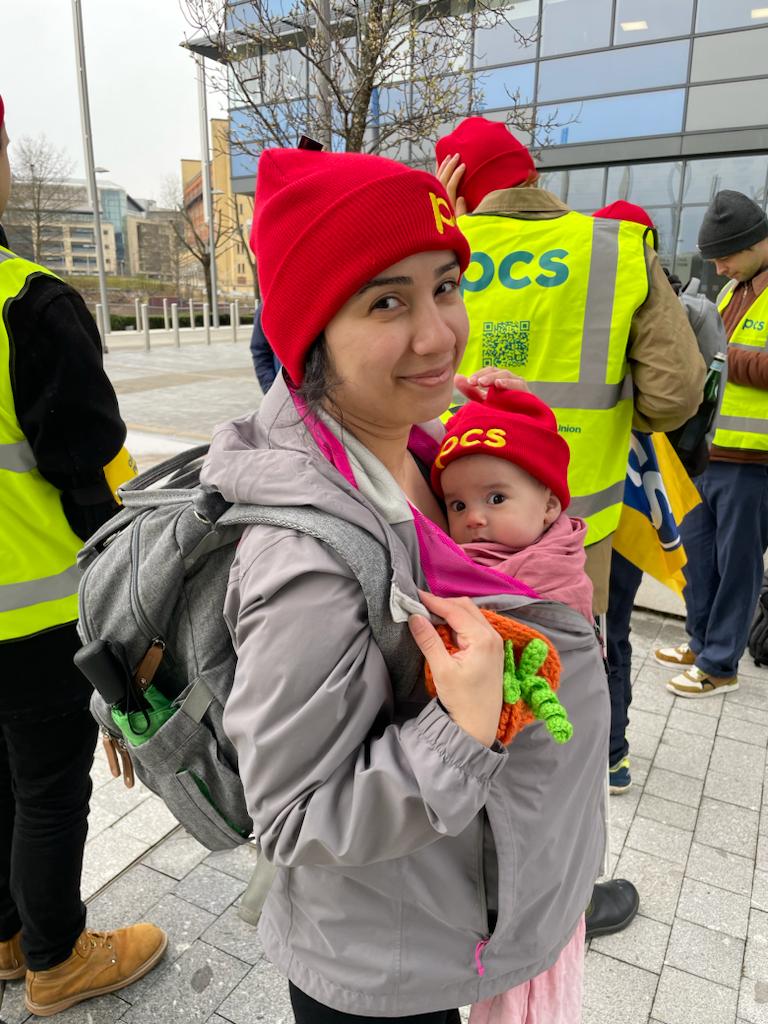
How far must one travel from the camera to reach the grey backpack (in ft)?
3.39

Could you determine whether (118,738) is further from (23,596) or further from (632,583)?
(632,583)

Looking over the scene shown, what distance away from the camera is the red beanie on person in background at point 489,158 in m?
2.40

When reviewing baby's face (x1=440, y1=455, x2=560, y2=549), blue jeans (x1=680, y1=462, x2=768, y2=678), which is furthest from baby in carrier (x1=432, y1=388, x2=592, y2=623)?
blue jeans (x1=680, y1=462, x2=768, y2=678)

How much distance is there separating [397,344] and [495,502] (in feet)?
1.56

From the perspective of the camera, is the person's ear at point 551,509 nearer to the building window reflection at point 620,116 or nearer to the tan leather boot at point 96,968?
the tan leather boot at point 96,968

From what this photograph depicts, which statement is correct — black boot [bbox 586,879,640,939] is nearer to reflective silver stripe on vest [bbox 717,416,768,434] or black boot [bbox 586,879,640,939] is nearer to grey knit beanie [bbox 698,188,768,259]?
reflective silver stripe on vest [bbox 717,416,768,434]

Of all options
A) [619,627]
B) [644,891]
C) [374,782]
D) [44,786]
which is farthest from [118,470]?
[644,891]

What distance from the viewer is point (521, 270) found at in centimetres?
222

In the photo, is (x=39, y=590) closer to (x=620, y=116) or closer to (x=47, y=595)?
(x=47, y=595)

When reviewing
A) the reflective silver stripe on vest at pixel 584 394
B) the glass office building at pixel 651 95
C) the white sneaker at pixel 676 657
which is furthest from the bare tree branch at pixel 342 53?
the glass office building at pixel 651 95

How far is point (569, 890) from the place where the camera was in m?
1.21

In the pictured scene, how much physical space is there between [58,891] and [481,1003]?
1.21 m

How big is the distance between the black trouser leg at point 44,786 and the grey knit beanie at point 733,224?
3.18 metres

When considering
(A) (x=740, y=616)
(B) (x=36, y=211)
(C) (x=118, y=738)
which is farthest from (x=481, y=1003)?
(B) (x=36, y=211)
